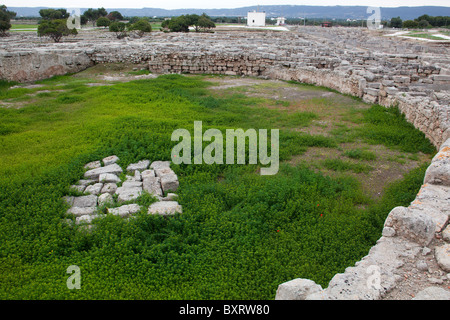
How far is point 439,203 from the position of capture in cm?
463

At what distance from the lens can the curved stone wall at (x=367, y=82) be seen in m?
3.56

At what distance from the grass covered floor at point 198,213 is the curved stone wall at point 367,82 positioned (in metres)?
0.58

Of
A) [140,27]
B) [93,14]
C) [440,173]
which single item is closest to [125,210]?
[440,173]

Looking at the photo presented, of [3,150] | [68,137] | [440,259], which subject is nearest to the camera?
[440,259]

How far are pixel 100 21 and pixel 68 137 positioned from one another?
1712 inches

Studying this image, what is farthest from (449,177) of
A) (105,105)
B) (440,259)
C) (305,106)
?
(105,105)

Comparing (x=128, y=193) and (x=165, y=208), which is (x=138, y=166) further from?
(x=165, y=208)

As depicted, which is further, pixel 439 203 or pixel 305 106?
pixel 305 106

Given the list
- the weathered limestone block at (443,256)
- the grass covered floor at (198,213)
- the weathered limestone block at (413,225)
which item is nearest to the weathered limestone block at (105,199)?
the grass covered floor at (198,213)

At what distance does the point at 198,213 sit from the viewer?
5.33 meters

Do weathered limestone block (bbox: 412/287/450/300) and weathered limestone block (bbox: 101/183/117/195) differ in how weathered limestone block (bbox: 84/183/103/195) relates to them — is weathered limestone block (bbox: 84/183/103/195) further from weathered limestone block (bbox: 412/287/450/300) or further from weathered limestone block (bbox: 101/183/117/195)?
weathered limestone block (bbox: 412/287/450/300)

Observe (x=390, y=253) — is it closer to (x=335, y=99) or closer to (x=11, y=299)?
(x=11, y=299)

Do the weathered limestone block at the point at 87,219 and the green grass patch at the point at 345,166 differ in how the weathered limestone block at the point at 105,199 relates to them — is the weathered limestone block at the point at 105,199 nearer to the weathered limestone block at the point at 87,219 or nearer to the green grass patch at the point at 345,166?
the weathered limestone block at the point at 87,219
